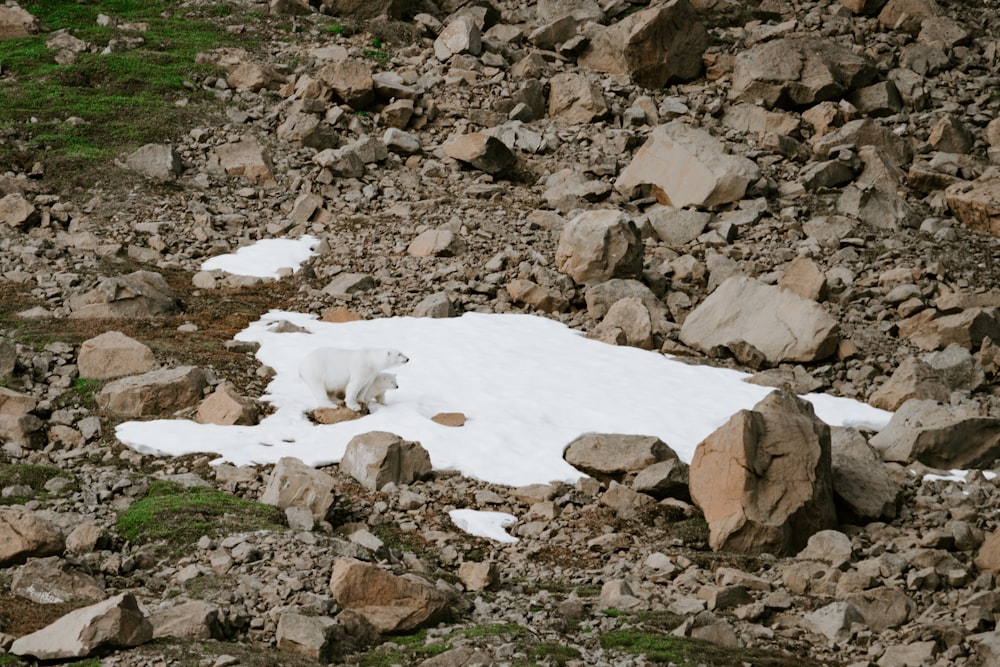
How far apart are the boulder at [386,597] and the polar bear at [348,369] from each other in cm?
560

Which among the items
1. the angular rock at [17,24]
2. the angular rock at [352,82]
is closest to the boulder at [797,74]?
the angular rock at [352,82]

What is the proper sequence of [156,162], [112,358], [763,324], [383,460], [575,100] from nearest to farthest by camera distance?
[383,460]
[112,358]
[763,324]
[156,162]
[575,100]

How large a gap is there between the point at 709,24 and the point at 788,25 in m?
2.26

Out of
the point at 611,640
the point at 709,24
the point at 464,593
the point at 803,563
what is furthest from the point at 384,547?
the point at 709,24

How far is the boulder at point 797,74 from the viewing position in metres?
27.4

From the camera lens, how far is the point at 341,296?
20.2m

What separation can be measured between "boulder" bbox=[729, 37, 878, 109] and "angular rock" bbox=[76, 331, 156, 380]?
17.5 metres

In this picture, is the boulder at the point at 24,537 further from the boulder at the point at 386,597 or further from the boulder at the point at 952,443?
the boulder at the point at 952,443

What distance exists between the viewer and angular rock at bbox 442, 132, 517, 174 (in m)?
24.9

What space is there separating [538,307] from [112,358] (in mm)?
7560

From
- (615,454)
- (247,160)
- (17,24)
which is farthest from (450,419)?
(17,24)

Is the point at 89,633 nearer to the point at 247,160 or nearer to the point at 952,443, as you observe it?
the point at 952,443

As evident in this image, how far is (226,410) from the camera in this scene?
14.6 metres

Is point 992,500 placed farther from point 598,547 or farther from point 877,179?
point 877,179
